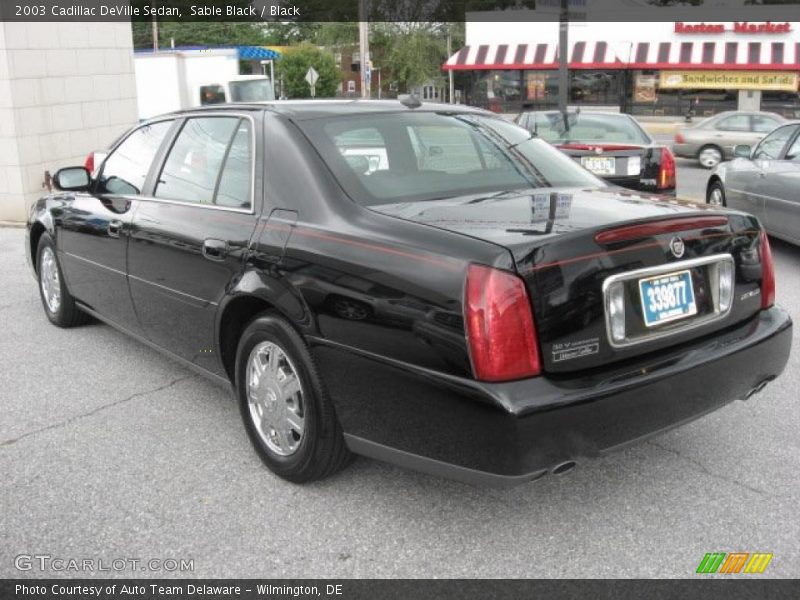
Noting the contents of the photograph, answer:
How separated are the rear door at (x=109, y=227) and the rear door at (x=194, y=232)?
0.63 ft

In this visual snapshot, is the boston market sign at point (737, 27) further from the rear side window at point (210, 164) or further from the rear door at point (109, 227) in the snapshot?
the rear side window at point (210, 164)

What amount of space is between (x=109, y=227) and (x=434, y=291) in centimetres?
274

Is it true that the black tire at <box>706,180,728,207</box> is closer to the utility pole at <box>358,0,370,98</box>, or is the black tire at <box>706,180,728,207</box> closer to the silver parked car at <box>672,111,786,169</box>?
the silver parked car at <box>672,111,786,169</box>

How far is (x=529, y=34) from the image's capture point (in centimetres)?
3341

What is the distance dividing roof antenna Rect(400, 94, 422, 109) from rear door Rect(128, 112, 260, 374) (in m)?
0.77

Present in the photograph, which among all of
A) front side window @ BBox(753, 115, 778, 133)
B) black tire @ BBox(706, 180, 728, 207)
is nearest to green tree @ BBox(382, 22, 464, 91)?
front side window @ BBox(753, 115, 778, 133)

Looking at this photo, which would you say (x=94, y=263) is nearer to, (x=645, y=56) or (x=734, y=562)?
(x=734, y=562)

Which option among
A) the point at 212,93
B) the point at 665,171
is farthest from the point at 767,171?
the point at 212,93

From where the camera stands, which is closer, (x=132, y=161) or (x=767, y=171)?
(x=132, y=161)

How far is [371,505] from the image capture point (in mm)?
3355

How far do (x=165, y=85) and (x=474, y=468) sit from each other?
23.4m

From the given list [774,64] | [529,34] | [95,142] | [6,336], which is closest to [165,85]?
[95,142]
